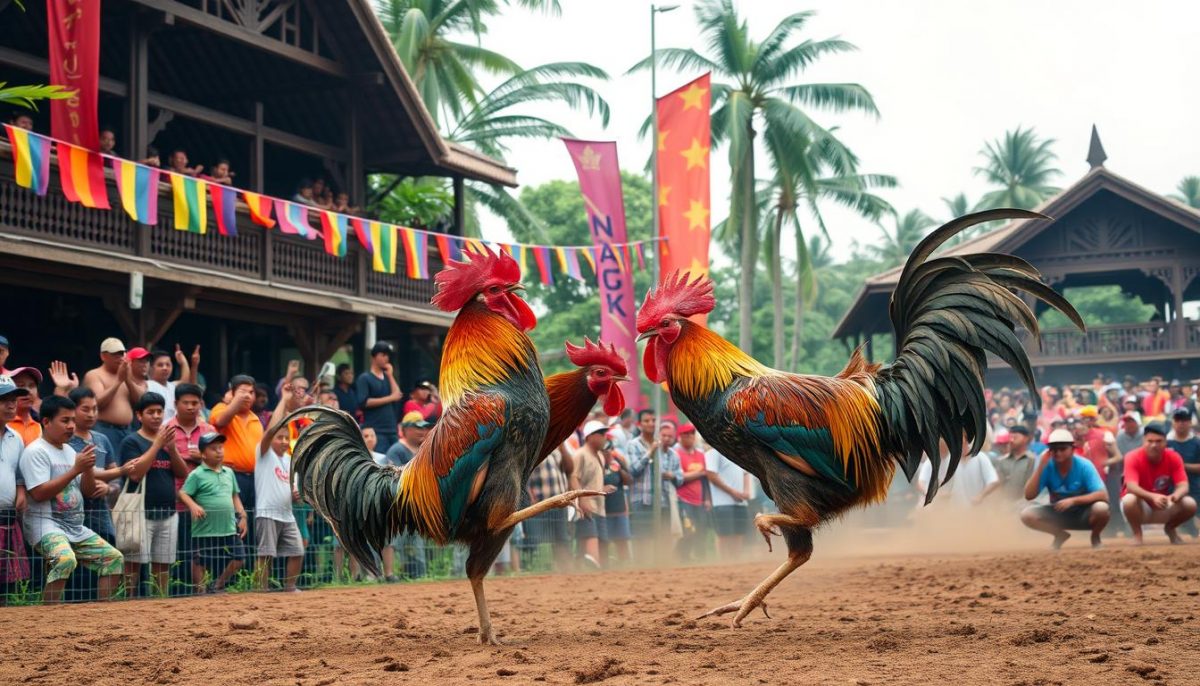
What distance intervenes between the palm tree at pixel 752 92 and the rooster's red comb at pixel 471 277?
2778 centimetres

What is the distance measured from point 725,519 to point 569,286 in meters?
36.1

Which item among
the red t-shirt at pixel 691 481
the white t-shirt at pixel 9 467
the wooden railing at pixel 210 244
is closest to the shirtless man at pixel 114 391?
the white t-shirt at pixel 9 467

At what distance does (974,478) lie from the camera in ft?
55.2

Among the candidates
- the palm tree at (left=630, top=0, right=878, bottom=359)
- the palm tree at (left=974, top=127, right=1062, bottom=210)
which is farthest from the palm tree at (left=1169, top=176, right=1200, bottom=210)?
the palm tree at (left=630, top=0, right=878, bottom=359)

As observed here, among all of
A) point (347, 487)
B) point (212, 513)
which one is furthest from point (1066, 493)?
point (347, 487)

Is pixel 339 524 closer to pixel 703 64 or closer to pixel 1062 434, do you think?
pixel 1062 434

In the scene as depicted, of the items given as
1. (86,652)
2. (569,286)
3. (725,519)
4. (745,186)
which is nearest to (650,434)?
(725,519)

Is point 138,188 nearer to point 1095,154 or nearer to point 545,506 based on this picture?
point 545,506

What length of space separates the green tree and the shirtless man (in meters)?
35.7

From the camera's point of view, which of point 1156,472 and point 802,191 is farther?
point 802,191

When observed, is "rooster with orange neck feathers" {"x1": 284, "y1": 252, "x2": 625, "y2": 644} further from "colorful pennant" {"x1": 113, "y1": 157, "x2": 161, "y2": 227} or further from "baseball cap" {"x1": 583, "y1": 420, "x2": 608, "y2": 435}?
"colorful pennant" {"x1": 113, "y1": 157, "x2": 161, "y2": 227}

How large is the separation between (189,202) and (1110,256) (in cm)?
2815

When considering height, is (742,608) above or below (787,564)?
below

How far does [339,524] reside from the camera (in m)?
7.29
